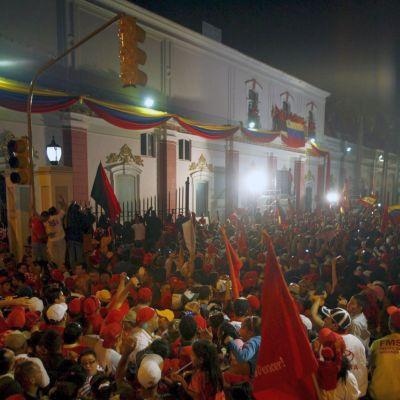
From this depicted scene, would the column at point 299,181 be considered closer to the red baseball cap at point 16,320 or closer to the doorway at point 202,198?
the doorway at point 202,198

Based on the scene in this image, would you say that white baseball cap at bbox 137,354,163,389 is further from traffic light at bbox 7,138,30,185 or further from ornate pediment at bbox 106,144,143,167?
ornate pediment at bbox 106,144,143,167

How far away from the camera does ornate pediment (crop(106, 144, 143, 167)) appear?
1420 centimetres

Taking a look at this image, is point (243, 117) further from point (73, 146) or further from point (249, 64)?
point (73, 146)

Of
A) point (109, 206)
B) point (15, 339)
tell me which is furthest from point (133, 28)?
point (15, 339)

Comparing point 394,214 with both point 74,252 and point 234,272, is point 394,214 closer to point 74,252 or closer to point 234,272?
point 234,272

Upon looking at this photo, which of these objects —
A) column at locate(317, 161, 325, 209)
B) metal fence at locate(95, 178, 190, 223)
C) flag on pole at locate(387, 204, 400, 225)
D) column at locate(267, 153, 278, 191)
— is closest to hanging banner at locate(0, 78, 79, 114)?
metal fence at locate(95, 178, 190, 223)

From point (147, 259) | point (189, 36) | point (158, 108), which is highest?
point (189, 36)

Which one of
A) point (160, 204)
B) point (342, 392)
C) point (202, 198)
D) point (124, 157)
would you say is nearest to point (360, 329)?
point (342, 392)

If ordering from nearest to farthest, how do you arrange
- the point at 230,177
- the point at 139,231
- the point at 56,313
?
the point at 56,313, the point at 139,231, the point at 230,177

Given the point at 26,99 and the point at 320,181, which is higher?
the point at 26,99

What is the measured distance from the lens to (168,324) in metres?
4.47

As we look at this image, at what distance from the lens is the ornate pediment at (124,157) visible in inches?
559

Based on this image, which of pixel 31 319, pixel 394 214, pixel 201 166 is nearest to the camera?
pixel 31 319

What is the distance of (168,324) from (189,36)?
51.3ft
